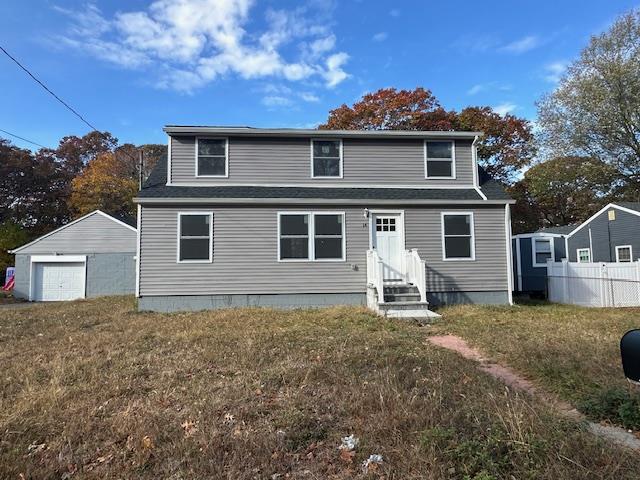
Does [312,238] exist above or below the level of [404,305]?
above

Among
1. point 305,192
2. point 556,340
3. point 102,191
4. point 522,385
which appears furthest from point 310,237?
point 102,191

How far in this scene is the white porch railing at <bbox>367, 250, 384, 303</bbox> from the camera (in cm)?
1080

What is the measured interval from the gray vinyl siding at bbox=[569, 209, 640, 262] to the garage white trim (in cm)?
2298

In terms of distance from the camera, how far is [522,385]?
4.90m

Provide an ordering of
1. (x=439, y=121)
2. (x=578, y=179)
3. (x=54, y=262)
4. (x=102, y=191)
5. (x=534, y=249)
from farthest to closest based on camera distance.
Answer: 1. (x=102, y=191)
2. (x=439, y=121)
3. (x=578, y=179)
4. (x=54, y=262)
5. (x=534, y=249)

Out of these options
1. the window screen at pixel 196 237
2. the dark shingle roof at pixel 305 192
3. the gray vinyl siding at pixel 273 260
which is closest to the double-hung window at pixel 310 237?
the gray vinyl siding at pixel 273 260

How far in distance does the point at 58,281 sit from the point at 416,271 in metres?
17.5

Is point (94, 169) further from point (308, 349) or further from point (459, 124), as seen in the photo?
point (308, 349)

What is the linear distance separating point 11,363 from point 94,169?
3164cm

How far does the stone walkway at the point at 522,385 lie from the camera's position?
135 inches

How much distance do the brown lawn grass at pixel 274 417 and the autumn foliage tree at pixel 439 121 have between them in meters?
22.2

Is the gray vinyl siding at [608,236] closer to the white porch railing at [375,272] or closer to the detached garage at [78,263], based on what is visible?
the white porch railing at [375,272]

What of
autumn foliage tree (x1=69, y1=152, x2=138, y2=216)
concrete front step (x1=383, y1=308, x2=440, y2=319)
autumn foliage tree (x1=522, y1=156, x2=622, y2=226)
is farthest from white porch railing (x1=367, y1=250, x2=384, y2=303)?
autumn foliage tree (x1=69, y1=152, x2=138, y2=216)

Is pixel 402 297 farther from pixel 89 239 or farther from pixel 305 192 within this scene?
pixel 89 239
